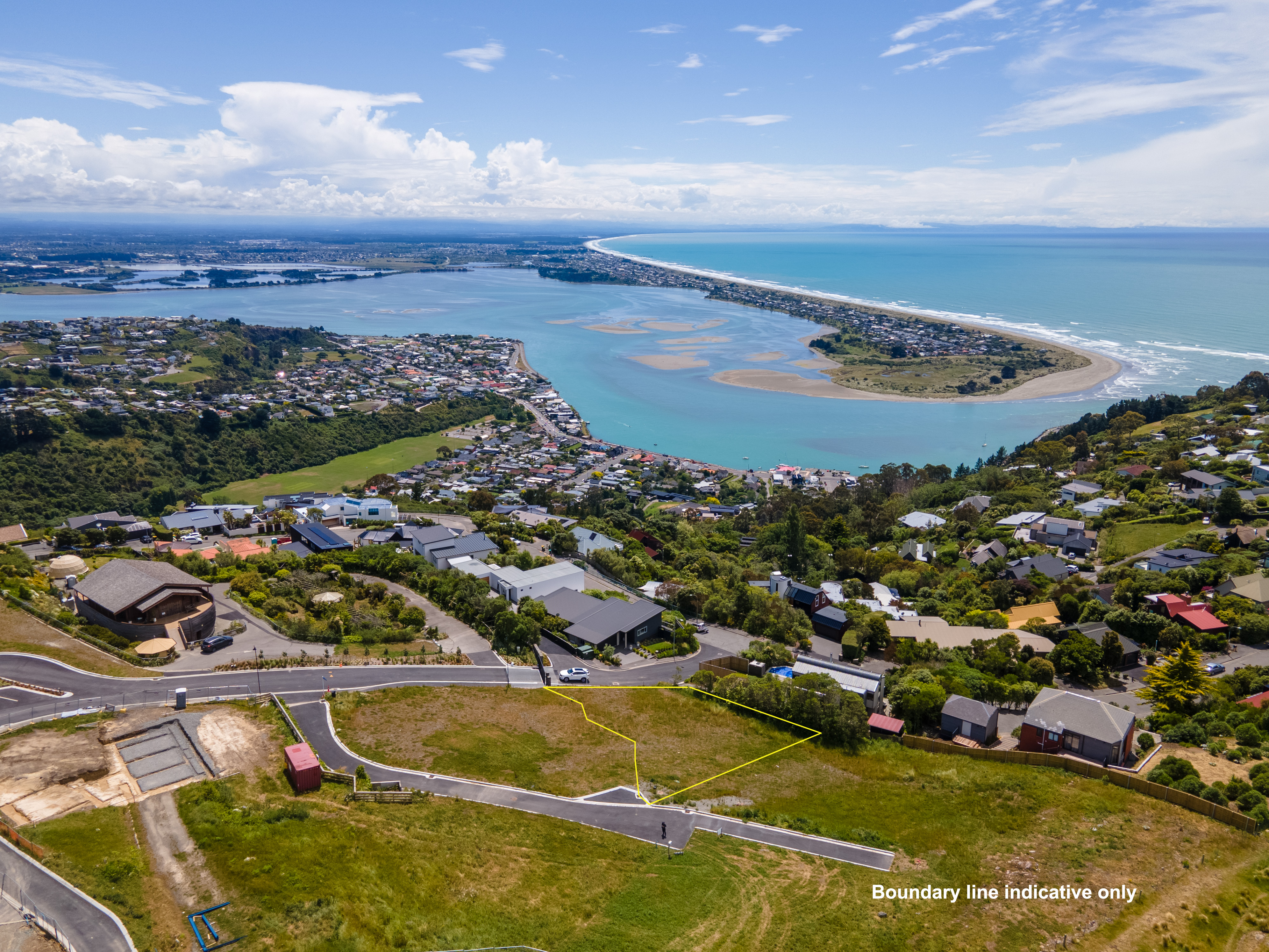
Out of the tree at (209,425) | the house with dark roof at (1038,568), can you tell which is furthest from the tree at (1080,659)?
the tree at (209,425)

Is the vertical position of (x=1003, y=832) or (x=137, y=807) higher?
(x=137, y=807)

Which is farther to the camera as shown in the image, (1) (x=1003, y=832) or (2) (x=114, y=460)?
(2) (x=114, y=460)

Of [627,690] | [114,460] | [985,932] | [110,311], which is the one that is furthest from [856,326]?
[110,311]

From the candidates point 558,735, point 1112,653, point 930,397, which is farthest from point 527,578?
point 930,397

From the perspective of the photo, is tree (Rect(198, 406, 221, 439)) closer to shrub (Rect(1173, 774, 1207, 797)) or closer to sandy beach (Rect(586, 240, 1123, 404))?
sandy beach (Rect(586, 240, 1123, 404))

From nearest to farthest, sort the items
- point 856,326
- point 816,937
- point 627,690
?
point 816,937 → point 627,690 → point 856,326

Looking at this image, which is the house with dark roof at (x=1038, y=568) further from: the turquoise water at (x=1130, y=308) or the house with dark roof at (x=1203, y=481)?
the turquoise water at (x=1130, y=308)

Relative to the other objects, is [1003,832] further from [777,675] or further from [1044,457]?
[1044,457]
